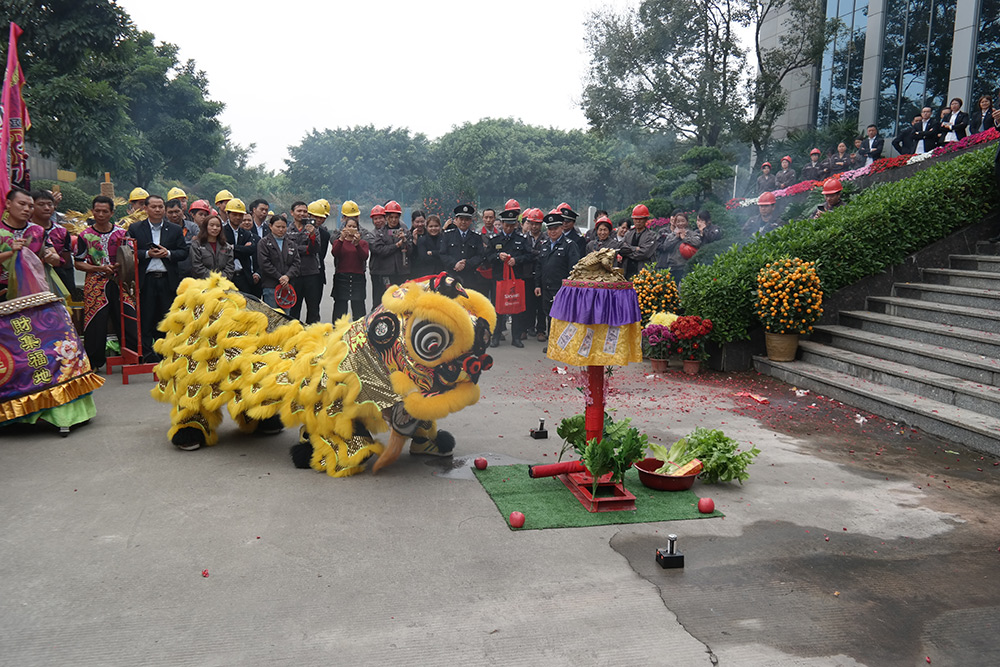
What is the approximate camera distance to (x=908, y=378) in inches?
276

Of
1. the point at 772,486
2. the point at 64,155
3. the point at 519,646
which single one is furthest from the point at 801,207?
the point at 64,155

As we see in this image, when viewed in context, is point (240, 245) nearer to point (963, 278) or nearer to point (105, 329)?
point (105, 329)

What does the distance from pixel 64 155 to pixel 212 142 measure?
18.4 meters

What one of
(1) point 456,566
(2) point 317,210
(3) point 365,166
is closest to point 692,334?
(2) point 317,210

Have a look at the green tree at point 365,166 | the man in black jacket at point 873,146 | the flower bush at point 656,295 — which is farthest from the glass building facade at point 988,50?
the green tree at point 365,166

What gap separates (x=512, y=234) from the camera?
36.9 ft

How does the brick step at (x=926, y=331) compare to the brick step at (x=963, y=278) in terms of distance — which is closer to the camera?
the brick step at (x=926, y=331)

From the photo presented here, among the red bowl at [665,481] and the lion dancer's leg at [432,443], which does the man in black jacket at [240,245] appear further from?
the red bowl at [665,481]

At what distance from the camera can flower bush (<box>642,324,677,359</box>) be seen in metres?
8.90

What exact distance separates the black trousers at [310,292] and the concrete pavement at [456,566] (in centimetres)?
379

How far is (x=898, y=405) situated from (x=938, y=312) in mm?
2093

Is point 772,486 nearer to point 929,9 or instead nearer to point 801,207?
point 801,207

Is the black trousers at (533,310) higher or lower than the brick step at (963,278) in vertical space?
lower

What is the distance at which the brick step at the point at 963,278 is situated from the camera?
8195mm
